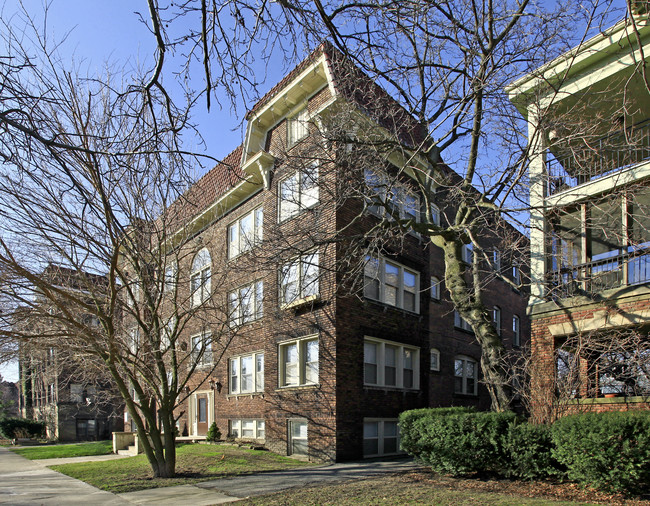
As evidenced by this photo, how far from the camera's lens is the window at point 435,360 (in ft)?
61.8

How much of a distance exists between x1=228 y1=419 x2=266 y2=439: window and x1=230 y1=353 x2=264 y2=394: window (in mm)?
1071

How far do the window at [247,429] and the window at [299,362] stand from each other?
250cm

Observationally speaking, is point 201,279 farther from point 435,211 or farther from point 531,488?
point 531,488

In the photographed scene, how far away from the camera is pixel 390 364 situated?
16.4m

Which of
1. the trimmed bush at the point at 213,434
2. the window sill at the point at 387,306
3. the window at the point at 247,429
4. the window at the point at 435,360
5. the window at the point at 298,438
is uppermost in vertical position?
the window sill at the point at 387,306

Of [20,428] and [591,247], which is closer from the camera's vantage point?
[591,247]

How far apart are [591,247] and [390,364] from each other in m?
7.02

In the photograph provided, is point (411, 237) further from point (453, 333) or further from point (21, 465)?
point (21, 465)

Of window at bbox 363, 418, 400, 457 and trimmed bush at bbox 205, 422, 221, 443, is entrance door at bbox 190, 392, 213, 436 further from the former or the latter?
window at bbox 363, 418, 400, 457

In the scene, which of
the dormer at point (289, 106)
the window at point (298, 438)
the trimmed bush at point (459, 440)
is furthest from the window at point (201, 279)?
the trimmed bush at point (459, 440)

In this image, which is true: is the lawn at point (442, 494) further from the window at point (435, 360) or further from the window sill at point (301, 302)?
the window at point (435, 360)

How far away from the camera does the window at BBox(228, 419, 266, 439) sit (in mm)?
17266

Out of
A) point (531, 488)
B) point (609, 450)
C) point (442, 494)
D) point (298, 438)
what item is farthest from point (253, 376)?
point (609, 450)

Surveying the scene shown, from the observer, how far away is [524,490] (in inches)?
348
